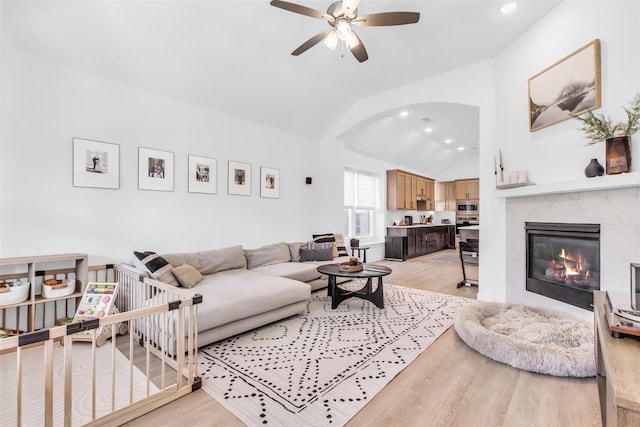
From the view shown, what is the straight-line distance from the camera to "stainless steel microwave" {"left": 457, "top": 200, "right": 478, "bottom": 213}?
9390mm

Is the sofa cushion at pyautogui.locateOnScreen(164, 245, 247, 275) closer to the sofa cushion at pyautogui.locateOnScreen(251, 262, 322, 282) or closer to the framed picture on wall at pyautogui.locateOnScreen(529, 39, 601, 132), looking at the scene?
the sofa cushion at pyautogui.locateOnScreen(251, 262, 322, 282)

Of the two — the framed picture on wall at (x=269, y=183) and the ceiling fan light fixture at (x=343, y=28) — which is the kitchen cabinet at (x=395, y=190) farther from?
the ceiling fan light fixture at (x=343, y=28)

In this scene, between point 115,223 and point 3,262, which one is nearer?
point 3,262

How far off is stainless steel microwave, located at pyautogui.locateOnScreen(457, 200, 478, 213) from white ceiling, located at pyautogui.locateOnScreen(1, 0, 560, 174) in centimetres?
607

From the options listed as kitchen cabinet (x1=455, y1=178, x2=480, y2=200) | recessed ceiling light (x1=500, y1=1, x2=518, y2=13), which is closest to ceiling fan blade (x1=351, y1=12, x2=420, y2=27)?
recessed ceiling light (x1=500, y1=1, x2=518, y2=13)

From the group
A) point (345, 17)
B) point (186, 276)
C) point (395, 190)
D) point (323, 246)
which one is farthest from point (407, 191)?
point (186, 276)

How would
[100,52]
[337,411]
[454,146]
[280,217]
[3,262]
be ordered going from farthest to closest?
[454,146] < [280,217] < [100,52] < [3,262] < [337,411]

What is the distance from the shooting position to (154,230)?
11.7 feet

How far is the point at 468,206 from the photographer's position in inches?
375

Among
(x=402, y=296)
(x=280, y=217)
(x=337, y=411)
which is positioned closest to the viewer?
(x=337, y=411)

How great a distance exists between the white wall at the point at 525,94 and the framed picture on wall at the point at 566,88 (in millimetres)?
67

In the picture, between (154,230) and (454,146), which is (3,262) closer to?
(154,230)

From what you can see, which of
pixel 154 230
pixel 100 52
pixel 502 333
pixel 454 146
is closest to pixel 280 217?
pixel 154 230

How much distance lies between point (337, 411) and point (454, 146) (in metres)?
8.54
